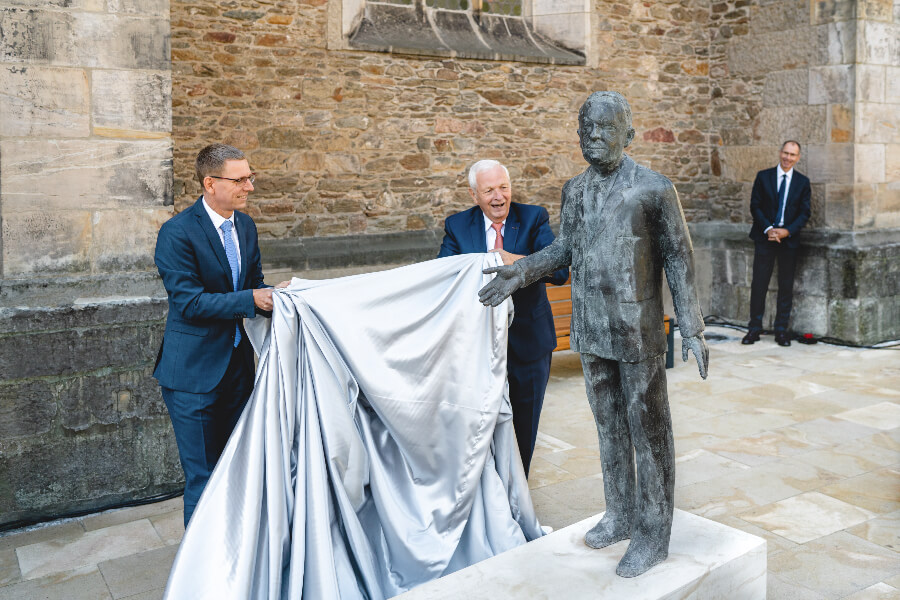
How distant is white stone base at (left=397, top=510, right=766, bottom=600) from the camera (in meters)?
2.89

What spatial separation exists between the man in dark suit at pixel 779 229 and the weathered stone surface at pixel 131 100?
230 inches

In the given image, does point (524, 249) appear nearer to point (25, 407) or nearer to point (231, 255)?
point (231, 255)

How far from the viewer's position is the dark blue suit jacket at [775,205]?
8461mm

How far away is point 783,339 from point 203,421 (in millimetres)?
6417

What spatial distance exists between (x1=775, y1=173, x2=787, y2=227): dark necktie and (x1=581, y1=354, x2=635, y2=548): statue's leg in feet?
19.9

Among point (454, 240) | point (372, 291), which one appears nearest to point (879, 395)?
point (454, 240)

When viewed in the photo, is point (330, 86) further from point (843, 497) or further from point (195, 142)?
point (843, 497)

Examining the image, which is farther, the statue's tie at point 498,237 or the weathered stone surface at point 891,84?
the weathered stone surface at point 891,84

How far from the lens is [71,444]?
4508 mm

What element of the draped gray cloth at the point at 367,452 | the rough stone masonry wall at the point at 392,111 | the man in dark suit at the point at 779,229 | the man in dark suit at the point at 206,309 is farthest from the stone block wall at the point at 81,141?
the man in dark suit at the point at 779,229

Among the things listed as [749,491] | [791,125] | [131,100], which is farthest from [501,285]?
[791,125]

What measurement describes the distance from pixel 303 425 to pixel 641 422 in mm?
1198

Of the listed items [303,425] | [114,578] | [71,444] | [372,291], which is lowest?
[114,578]

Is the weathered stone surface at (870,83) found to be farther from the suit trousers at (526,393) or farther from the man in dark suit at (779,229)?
the suit trousers at (526,393)
